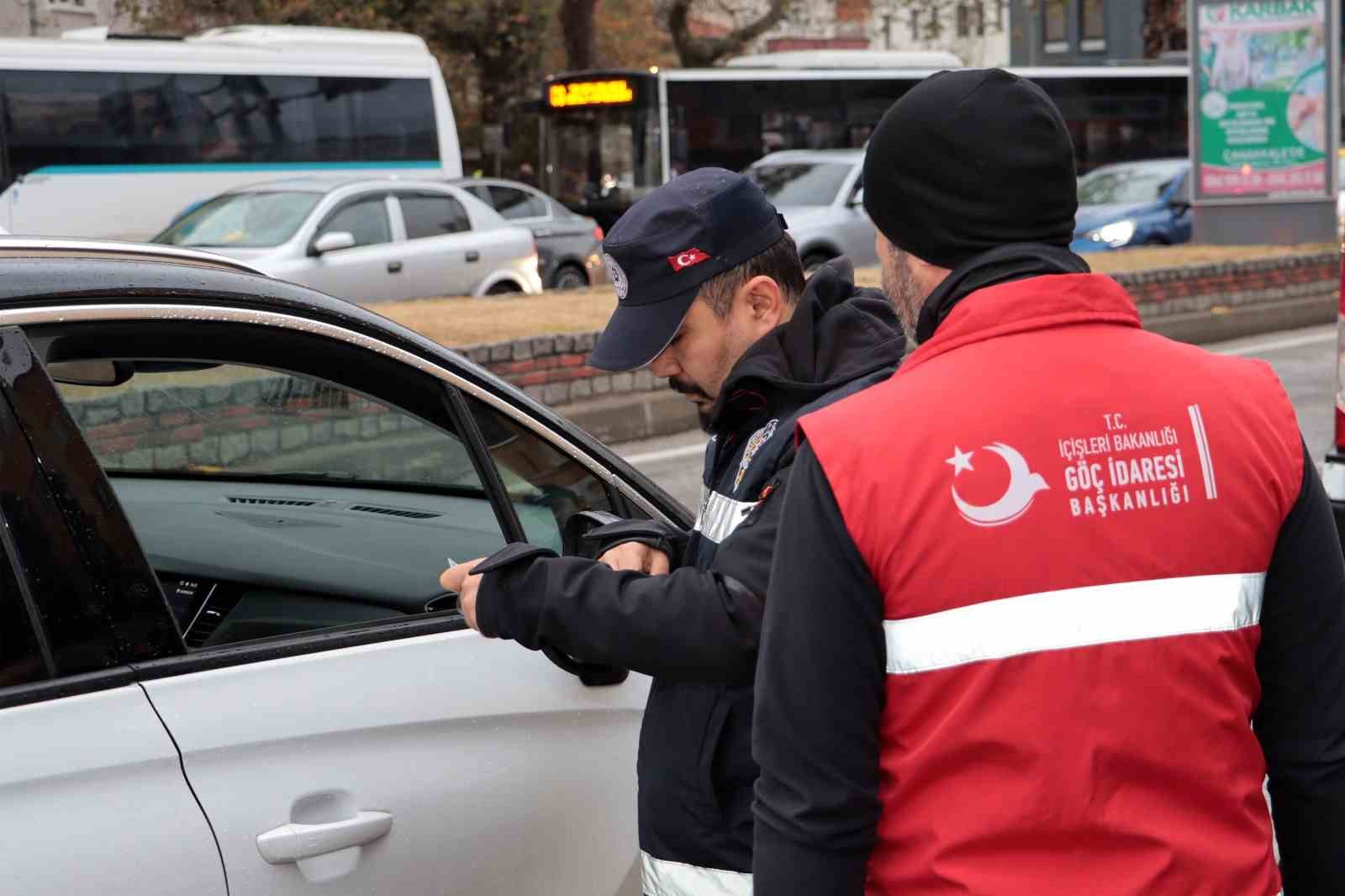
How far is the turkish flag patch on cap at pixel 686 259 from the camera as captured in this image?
2.09 metres

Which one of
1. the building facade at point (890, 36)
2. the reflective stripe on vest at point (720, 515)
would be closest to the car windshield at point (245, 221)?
the reflective stripe on vest at point (720, 515)

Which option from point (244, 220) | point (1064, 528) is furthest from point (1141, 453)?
point (244, 220)

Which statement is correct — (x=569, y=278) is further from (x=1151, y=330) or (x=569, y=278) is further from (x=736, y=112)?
(x=1151, y=330)

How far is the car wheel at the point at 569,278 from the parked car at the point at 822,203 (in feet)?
7.53

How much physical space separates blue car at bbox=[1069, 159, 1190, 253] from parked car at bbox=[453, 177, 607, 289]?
5.51m

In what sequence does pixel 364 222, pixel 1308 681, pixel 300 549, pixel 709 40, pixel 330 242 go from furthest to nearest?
pixel 709 40 < pixel 364 222 < pixel 330 242 < pixel 300 549 < pixel 1308 681

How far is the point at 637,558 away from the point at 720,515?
0.18m

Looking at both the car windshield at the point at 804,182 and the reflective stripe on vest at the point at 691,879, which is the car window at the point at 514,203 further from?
the reflective stripe on vest at the point at 691,879

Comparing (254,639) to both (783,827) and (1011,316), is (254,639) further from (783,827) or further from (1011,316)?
(1011,316)

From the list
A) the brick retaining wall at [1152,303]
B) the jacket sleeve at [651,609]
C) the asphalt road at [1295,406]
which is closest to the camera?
the jacket sleeve at [651,609]

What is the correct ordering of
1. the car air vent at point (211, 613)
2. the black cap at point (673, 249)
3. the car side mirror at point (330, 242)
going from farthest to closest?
the car side mirror at point (330, 242) < the car air vent at point (211, 613) < the black cap at point (673, 249)

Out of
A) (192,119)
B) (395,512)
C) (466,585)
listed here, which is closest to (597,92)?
(192,119)

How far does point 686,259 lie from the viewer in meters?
2.09

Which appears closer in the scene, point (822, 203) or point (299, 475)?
point (299, 475)
